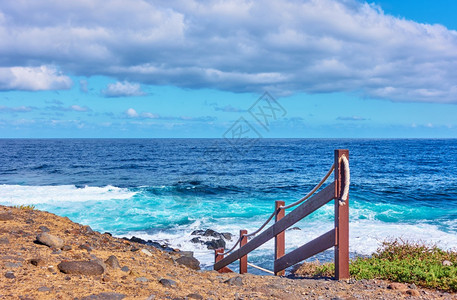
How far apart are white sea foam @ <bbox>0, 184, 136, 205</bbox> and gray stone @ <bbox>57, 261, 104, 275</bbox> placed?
64.7 ft

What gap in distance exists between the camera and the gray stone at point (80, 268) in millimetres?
4844

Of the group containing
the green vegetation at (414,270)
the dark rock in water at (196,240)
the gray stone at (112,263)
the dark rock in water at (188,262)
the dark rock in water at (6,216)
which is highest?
the dark rock in water at (6,216)

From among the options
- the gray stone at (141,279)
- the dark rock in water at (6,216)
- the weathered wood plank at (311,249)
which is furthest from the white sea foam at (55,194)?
the weathered wood plank at (311,249)

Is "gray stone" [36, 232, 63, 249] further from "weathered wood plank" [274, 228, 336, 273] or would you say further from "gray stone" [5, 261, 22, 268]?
"weathered wood plank" [274, 228, 336, 273]

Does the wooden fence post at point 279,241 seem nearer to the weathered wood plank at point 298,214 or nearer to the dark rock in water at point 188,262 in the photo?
the weathered wood plank at point 298,214

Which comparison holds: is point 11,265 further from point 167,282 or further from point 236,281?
point 236,281

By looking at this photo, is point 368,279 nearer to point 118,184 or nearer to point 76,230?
point 76,230

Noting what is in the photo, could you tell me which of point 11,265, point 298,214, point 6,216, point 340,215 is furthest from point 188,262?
point 340,215

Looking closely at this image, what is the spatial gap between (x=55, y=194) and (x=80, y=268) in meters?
23.6

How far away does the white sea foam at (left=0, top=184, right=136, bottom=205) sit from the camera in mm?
23625

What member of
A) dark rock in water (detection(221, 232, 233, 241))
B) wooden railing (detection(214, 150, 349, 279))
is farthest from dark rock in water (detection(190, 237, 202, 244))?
wooden railing (detection(214, 150, 349, 279))

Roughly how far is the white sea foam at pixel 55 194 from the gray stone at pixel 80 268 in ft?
64.7

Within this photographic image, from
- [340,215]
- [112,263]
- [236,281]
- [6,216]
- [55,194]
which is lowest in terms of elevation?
[55,194]

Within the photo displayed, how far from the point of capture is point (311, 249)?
5.46 m
